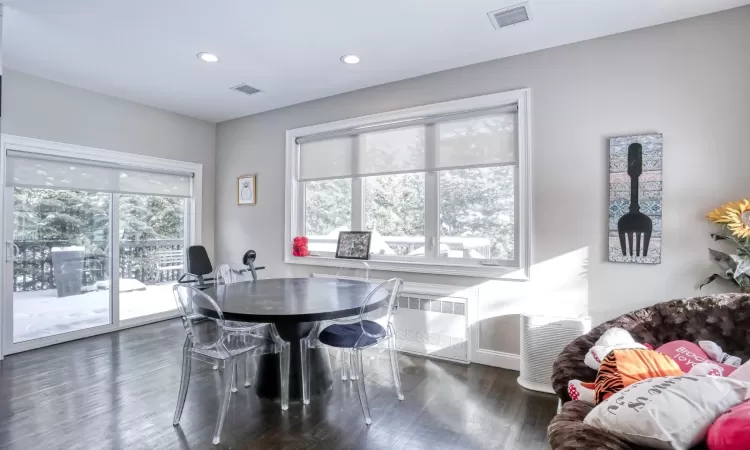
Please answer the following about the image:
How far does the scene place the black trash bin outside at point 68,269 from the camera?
398 cm

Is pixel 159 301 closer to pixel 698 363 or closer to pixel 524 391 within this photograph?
pixel 524 391

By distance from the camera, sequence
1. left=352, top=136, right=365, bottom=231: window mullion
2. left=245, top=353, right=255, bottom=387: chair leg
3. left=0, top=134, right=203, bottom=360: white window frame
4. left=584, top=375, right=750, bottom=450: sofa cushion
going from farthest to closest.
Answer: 1. left=352, top=136, right=365, bottom=231: window mullion
2. left=0, top=134, right=203, bottom=360: white window frame
3. left=245, top=353, right=255, bottom=387: chair leg
4. left=584, top=375, right=750, bottom=450: sofa cushion

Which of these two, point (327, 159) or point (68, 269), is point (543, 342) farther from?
point (68, 269)

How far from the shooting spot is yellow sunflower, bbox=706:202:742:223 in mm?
2418

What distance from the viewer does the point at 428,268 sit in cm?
365

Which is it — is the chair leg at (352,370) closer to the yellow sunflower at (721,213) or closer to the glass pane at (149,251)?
the yellow sunflower at (721,213)

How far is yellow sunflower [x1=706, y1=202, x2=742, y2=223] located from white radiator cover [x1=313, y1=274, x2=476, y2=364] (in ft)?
5.64

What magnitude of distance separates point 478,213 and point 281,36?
222 centimetres

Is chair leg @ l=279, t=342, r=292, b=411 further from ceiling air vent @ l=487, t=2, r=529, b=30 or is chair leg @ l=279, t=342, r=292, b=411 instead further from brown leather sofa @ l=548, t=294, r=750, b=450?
ceiling air vent @ l=487, t=2, r=529, b=30

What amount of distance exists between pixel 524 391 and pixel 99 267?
4.50 metres

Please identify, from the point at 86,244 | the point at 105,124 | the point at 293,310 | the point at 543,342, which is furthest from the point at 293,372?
the point at 105,124

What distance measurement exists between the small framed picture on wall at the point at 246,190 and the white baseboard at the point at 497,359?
10.7 feet

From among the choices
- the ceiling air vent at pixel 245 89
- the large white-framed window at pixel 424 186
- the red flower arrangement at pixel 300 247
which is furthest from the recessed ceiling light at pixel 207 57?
the red flower arrangement at pixel 300 247

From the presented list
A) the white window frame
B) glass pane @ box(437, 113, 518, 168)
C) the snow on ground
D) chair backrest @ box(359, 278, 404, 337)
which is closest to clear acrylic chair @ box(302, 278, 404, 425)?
chair backrest @ box(359, 278, 404, 337)
